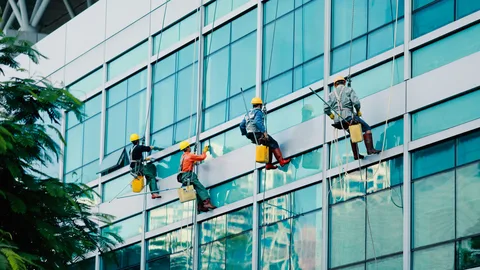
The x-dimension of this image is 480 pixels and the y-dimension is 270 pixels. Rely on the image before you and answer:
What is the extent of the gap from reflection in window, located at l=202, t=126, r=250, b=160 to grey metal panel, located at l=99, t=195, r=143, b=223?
3721 millimetres

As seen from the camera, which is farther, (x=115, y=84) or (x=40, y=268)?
(x=115, y=84)

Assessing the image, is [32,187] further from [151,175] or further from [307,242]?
[151,175]

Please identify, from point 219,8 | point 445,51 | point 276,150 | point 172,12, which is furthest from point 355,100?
point 172,12

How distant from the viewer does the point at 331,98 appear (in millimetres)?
31156

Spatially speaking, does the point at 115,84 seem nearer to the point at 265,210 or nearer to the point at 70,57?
the point at 70,57

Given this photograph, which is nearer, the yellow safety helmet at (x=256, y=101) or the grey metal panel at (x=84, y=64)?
the yellow safety helmet at (x=256, y=101)

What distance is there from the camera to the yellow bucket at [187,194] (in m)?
36.7

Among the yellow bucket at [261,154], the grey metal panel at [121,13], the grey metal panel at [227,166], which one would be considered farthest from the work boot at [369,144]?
the grey metal panel at [121,13]

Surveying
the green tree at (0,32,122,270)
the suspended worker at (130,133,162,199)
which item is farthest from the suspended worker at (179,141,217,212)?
the green tree at (0,32,122,270)

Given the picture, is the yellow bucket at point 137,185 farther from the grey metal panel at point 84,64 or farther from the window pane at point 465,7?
the window pane at point 465,7

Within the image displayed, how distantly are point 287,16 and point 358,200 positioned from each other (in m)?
5.86

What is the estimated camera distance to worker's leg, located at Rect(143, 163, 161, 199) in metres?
39.3

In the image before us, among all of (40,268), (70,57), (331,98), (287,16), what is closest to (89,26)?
(70,57)

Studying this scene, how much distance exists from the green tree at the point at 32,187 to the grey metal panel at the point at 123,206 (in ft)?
33.5
